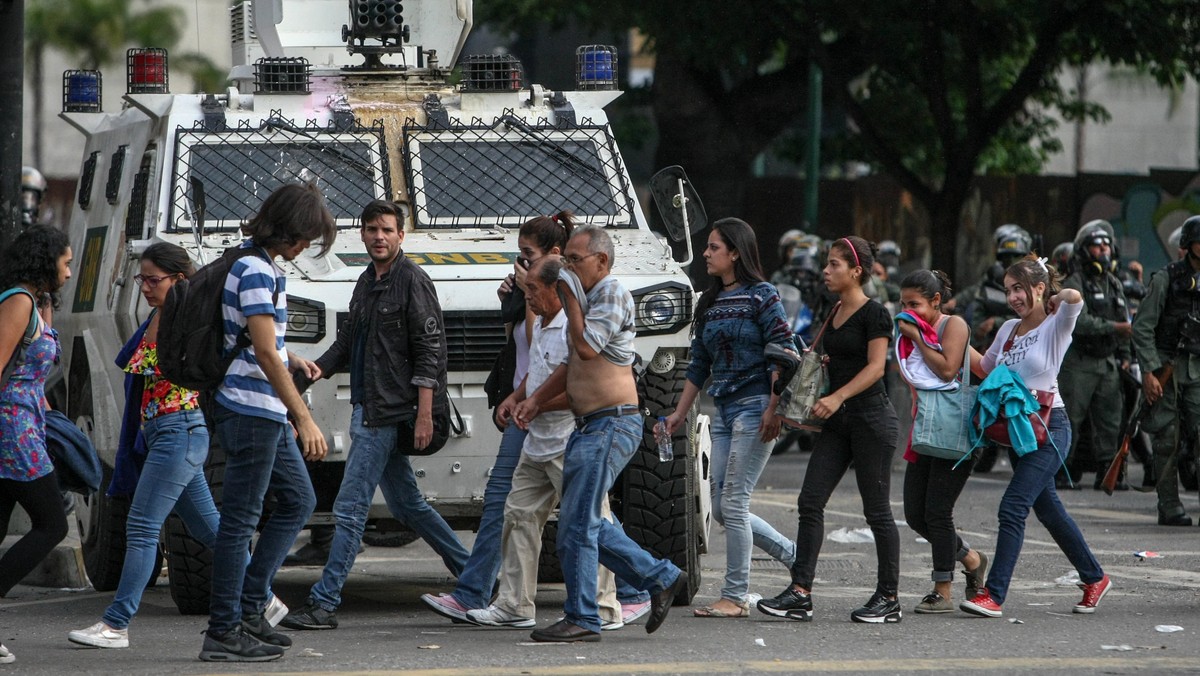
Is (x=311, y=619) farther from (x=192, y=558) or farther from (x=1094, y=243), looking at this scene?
(x=1094, y=243)

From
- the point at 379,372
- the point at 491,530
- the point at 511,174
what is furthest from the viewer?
the point at 511,174

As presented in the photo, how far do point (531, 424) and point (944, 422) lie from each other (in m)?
1.99

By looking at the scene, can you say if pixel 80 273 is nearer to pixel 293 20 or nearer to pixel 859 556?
pixel 293 20

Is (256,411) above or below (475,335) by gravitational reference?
below

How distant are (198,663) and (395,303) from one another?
1769 mm

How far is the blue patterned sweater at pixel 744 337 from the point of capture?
8281 mm

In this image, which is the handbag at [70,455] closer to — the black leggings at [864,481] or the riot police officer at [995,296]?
the black leggings at [864,481]

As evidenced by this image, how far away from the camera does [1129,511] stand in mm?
13328

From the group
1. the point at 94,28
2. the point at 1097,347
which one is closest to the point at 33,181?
the point at 1097,347

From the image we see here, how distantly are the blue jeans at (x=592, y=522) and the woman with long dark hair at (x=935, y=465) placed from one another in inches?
61.2

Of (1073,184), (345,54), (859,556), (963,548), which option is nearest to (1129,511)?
(859,556)

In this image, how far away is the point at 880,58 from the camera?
2155cm

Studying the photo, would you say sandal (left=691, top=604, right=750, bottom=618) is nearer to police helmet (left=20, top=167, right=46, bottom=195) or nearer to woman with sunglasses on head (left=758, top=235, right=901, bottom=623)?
woman with sunglasses on head (left=758, top=235, right=901, bottom=623)

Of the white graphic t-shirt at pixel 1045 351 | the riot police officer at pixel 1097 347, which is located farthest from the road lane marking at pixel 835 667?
the riot police officer at pixel 1097 347
